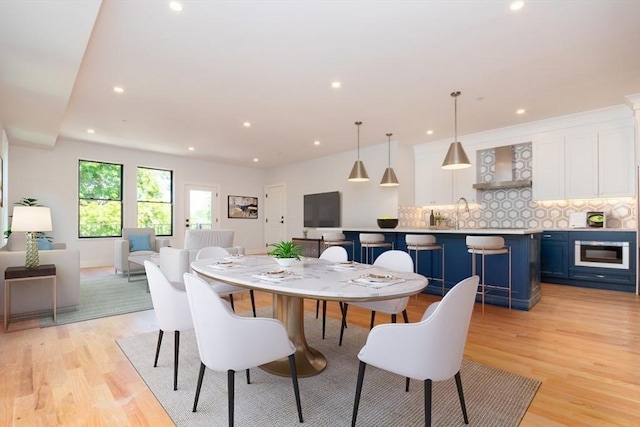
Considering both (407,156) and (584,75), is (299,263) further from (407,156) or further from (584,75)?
(407,156)

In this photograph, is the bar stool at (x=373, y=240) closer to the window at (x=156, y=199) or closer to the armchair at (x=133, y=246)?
the armchair at (x=133, y=246)

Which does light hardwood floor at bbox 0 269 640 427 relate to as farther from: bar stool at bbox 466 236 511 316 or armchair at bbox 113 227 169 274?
armchair at bbox 113 227 169 274

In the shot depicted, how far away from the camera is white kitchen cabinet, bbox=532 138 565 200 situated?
5254 mm

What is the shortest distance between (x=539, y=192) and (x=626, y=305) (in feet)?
7.11

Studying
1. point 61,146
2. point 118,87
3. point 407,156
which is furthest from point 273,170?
point 118,87

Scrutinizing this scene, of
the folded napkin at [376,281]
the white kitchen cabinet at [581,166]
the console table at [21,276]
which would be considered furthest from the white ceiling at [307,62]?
the folded napkin at [376,281]

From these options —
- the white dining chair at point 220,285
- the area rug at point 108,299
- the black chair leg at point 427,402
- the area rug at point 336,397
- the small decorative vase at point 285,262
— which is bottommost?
the area rug at point 108,299

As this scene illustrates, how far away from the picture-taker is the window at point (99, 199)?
688 centimetres

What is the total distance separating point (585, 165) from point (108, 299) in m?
7.39

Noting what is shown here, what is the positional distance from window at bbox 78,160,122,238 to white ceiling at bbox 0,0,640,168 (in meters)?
1.53

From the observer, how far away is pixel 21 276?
10.1ft

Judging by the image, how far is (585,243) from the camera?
4.93 meters

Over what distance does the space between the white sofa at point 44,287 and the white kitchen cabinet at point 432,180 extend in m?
6.16

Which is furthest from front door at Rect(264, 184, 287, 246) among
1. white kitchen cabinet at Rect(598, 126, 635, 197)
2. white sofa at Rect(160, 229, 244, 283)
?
white kitchen cabinet at Rect(598, 126, 635, 197)
